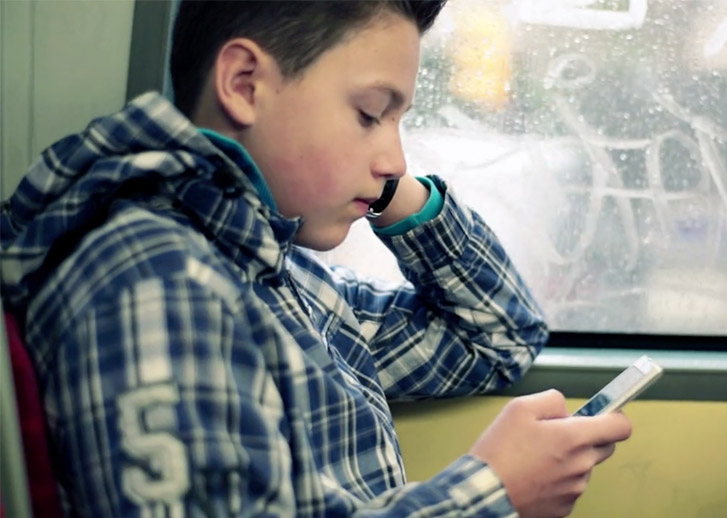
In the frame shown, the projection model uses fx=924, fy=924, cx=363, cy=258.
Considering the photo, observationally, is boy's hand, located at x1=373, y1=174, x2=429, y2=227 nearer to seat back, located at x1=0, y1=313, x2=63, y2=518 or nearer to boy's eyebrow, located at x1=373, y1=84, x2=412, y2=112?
boy's eyebrow, located at x1=373, y1=84, x2=412, y2=112

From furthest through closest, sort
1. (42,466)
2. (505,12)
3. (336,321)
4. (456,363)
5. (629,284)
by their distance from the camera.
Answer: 1. (629,284)
2. (505,12)
3. (456,363)
4. (336,321)
5. (42,466)

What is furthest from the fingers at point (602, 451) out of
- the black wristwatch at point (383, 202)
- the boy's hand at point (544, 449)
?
the black wristwatch at point (383, 202)

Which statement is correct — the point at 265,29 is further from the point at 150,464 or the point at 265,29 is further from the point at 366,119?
the point at 150,464

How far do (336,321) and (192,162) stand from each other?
1.23 feet

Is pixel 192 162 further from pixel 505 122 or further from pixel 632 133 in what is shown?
pixel 632 133

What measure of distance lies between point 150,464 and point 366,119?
15.8 inches

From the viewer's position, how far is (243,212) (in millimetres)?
806

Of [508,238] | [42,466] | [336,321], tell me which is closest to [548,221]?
[508,238]

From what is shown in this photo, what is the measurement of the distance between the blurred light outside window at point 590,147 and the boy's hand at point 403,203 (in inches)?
10.4

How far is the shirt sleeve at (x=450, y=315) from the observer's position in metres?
1.20

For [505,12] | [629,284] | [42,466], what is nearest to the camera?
[42,466]

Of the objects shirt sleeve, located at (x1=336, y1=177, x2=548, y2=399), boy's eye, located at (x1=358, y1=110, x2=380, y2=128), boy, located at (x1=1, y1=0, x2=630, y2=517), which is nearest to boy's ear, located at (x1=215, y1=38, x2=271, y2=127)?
boy, located at (x1=1, y1=0, x2=630, y2=517)

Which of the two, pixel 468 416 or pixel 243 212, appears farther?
pixel 468 416

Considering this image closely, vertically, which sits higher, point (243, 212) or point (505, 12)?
point (505, 12)
